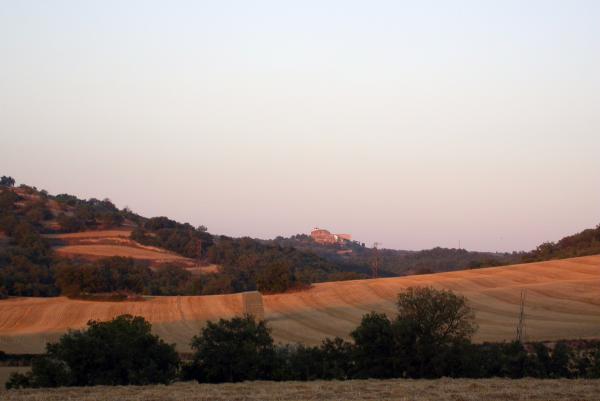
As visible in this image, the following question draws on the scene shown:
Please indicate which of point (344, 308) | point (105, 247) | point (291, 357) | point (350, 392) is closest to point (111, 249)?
point (105, 247)

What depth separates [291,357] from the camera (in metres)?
29.7

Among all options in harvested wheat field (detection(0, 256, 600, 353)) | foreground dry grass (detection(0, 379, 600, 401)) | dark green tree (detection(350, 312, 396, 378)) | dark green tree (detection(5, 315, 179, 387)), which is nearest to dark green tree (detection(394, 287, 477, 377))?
dark green tree (detection(350, 312, 396, 378))

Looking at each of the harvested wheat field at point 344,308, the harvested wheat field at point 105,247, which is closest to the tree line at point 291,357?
the harvested wheat field at point 344,308

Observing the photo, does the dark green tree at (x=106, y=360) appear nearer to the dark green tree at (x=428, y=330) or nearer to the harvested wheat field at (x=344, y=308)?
the dark green tree at (x=428, y=330)

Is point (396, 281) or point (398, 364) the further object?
point (396, 281)

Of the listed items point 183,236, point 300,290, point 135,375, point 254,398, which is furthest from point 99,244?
point 254,398

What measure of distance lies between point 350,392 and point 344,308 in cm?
4222

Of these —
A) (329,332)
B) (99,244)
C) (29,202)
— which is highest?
(29,202)

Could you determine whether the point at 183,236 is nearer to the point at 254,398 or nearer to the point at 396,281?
the point at 396,281

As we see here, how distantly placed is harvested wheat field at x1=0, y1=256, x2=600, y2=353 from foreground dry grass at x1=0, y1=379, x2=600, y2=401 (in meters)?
21.8

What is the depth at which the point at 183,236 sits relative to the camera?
13875 cm

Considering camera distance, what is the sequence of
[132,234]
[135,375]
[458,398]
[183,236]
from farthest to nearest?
[183,236], [132,234], [135,375], [458,398]

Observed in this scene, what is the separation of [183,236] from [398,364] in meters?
112

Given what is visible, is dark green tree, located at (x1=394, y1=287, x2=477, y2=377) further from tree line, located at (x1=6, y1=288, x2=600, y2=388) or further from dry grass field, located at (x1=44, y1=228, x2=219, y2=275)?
dry grass field, located at (x1=44, y1=228, x2=219, y2=275)
